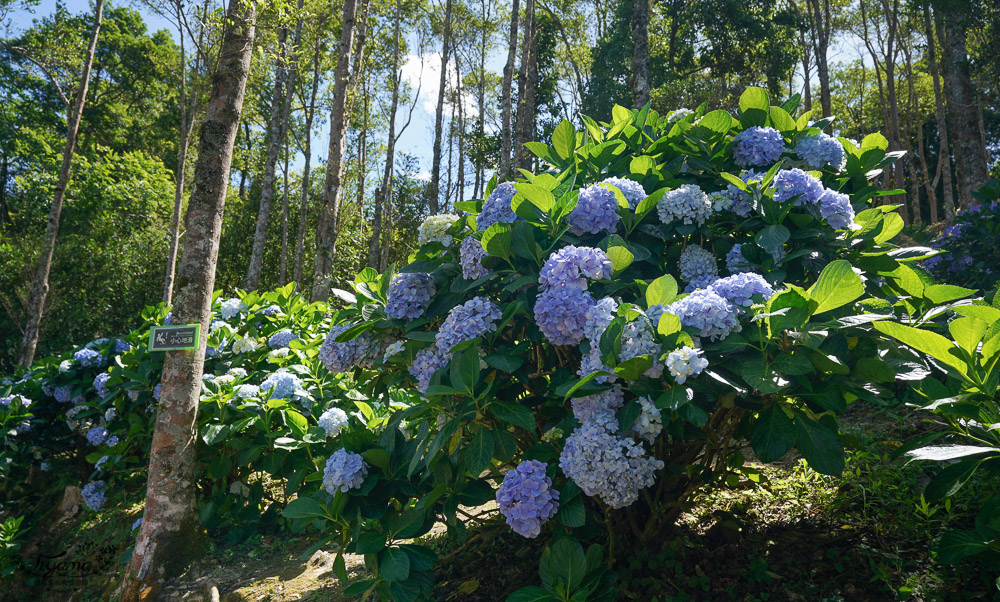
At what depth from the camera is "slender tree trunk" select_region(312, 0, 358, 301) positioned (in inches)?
341

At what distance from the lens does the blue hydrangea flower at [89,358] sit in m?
4.66

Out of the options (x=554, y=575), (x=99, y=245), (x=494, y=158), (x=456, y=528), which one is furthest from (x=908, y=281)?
(x=494, y=158)

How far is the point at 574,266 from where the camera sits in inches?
68.2

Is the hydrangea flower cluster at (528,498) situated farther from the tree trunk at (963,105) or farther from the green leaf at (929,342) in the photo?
the tree trunk at (963,105)

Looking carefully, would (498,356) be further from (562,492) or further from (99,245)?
(99,245)

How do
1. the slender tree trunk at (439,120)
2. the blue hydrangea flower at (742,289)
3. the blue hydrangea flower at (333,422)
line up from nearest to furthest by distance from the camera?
the blue hydrangea flower at (742,289) → the blue hydrangea flower at (333,422) → the slender tree trunk at (439,120)

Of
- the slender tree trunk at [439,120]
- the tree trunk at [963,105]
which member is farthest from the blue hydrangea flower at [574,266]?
the slender tree trunk at [439,120]

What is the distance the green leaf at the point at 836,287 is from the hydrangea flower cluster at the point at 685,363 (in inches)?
13.7

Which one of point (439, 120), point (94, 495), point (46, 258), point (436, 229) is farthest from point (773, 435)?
point (439, 120)

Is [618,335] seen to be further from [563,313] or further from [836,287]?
[836,287]

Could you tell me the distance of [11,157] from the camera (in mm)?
18141

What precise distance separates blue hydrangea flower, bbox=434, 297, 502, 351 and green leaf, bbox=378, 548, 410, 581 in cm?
71

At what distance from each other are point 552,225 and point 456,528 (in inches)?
43.2

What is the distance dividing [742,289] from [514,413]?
0.75 metres
